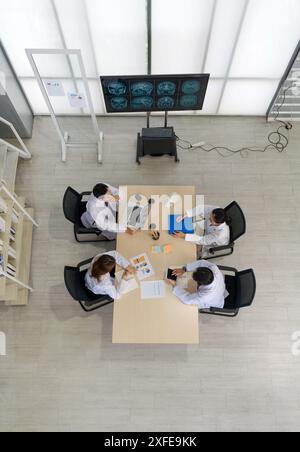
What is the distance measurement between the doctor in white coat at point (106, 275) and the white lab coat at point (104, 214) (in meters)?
0.35

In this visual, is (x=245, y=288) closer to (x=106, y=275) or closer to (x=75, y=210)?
(x=106, y=275)

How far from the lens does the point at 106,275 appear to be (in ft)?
11.5

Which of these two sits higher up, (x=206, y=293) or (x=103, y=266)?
(x=103, y=266)

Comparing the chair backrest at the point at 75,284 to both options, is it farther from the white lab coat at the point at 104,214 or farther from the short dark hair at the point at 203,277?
the short dark hair at the point at 203,277

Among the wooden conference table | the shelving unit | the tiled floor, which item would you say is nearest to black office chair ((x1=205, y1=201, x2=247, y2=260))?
→ the wooden conference table

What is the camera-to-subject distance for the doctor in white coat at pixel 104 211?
3.76 metres

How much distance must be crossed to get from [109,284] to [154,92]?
211 centimetres

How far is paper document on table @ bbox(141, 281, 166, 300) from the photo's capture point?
3541 mm

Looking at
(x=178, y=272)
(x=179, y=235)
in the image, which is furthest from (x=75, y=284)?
(x=179, y=235)

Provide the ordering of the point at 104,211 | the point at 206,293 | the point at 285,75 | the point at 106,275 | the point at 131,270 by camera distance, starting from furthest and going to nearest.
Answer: the point at 285,75
the point at 104,211
the point at 131,270
the point at 106,275
the point at 206,293

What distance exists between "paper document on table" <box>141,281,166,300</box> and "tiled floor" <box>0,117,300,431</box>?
929 millimetres

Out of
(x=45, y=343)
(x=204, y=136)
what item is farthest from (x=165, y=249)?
(x=204, y=136)

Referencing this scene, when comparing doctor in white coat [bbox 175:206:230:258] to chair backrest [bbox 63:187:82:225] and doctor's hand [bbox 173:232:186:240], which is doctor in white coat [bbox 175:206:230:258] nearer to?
doctor's hand [bbox 173:232:186:240]

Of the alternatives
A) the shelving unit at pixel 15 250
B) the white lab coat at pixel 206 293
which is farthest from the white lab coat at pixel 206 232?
the shelving unit at pixel 15 250
